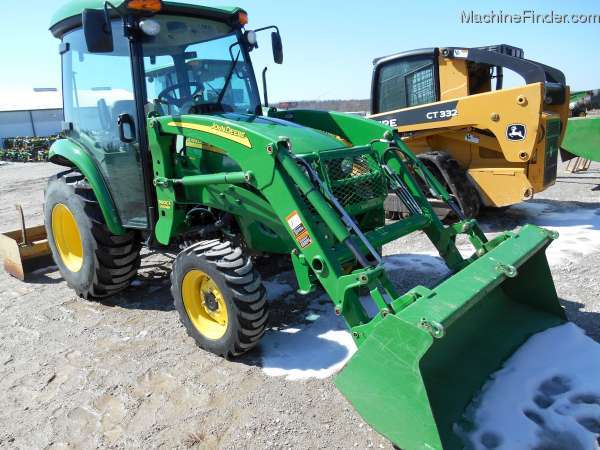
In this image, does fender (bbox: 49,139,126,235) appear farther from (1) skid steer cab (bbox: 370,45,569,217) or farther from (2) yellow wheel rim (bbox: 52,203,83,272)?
(1) skid steer cab (bbox: 370,45,569,217)

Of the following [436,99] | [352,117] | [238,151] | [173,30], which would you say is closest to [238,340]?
[238,151]

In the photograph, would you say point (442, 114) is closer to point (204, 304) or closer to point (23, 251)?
point (204, 304)

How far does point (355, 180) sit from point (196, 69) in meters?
1.72

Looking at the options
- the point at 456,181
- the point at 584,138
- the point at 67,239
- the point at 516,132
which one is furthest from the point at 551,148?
the point at 67,239

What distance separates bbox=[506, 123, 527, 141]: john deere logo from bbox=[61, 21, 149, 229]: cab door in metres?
4.38

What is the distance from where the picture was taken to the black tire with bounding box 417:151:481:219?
635cm

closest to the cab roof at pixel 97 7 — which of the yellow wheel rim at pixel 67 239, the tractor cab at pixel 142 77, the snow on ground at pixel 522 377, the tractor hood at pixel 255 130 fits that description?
the tractor cab at pixel 142 77

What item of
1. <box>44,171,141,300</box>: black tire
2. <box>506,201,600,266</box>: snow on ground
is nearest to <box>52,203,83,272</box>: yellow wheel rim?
<box>44,171,141,300</box>: black tire

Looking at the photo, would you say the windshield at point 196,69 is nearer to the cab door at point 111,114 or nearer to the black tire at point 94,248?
the cab door at point 111,114

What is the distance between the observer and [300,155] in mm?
3221

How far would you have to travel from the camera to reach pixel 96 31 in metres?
3.28

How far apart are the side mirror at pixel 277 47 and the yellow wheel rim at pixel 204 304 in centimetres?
224

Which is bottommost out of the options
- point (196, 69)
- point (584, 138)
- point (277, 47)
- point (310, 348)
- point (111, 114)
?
point (310, 348)

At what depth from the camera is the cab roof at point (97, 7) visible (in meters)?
3.81
